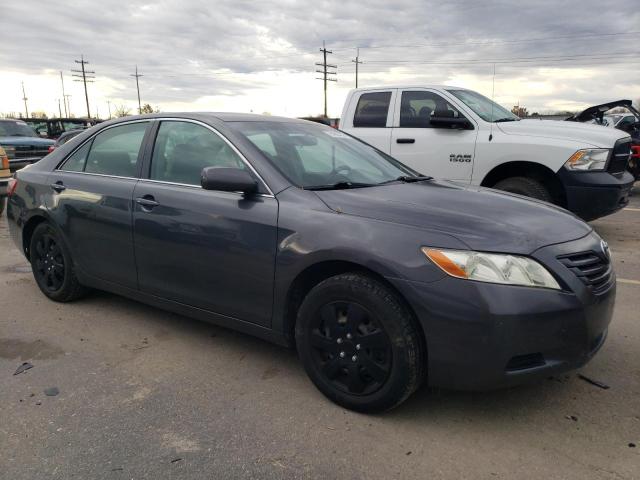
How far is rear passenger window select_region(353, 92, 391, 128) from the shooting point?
25.8ft

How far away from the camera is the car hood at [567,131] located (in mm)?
6430

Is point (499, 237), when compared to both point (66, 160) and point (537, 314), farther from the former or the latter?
point (66, 160)

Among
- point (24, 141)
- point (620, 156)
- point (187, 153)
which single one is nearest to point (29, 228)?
point (187, 153)

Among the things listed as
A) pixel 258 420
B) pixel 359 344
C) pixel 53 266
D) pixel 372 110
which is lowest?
pixel 258 420

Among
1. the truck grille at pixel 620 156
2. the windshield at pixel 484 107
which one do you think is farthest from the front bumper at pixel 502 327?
the windshield at pixel 484 107

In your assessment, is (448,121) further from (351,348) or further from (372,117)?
(351,348)

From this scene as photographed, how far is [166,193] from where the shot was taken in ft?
11.9

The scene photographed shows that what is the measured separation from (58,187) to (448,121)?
4.64 metres

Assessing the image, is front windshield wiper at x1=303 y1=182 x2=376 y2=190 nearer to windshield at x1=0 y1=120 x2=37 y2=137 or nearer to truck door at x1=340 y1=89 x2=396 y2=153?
truck door at x1=340 y1=89 x2=396 y2=153

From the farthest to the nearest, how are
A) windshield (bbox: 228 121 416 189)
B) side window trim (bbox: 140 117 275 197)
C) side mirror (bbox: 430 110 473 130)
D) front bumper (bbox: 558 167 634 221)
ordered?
1. side mirror (bbox: 430 110 473 130)
2. front bumper (bbox: 558 167 634 221)
3. windshield (bbox: 228 121 416 189)
4. side window trim (bbox: 140 117 275 197)

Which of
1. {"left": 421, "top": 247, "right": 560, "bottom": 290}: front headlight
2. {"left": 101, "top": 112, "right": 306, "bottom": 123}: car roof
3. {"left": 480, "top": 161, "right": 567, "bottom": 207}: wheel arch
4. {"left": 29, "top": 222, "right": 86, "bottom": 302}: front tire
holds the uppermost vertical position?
{"left": 101, "top": 112, "right": 306, "bottom": 123}: car roof

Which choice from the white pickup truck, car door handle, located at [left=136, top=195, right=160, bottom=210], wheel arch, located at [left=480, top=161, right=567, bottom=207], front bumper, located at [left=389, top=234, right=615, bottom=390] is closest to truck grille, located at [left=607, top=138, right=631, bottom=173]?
the white pickup truck

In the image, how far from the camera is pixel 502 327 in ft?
8.09

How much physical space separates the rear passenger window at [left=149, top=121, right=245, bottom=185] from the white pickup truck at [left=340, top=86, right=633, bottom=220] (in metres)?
4.08
